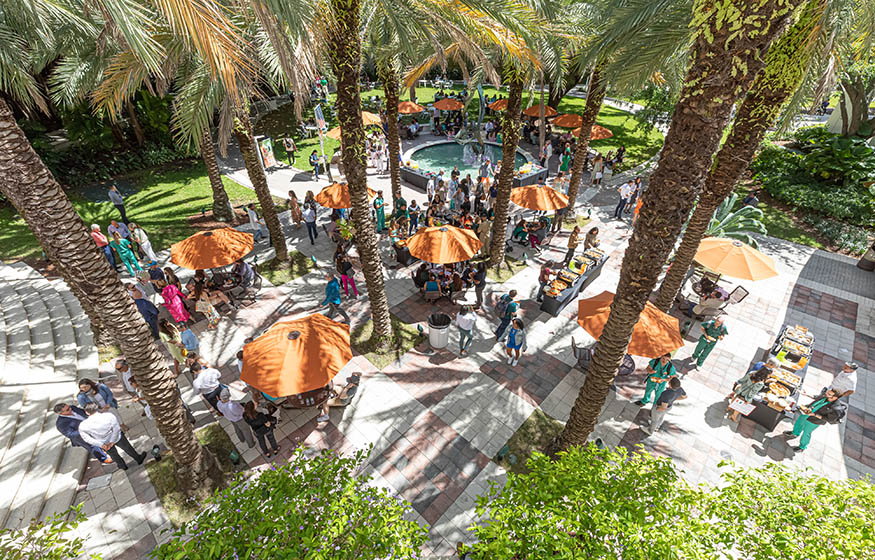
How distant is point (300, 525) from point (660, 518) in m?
4.26

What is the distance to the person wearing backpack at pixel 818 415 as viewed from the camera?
27.0 ft

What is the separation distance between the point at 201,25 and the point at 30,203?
340 cm

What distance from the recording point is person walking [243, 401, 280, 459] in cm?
776

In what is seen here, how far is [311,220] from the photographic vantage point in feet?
50.4

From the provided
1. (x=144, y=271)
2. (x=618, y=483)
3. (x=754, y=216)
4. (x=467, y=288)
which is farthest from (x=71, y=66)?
(x=754, y=216)

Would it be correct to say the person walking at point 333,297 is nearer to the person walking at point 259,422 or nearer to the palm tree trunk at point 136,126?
the person walking at point 259,422

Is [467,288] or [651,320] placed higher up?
[651,320]

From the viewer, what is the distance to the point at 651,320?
939 cm

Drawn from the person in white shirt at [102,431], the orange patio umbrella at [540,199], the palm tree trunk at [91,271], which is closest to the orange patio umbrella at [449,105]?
the orange patio umbrella at [540,199]

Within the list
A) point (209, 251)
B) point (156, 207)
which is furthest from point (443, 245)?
point (156, 207)

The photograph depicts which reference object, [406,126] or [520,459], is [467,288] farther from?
[406,126]

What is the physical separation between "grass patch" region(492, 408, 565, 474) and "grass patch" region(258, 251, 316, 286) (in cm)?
950

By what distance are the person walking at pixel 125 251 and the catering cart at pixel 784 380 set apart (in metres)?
19.4

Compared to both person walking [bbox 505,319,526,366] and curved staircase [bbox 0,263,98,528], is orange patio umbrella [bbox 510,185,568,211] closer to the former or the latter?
person walking [bbox 505,319,526,366]
